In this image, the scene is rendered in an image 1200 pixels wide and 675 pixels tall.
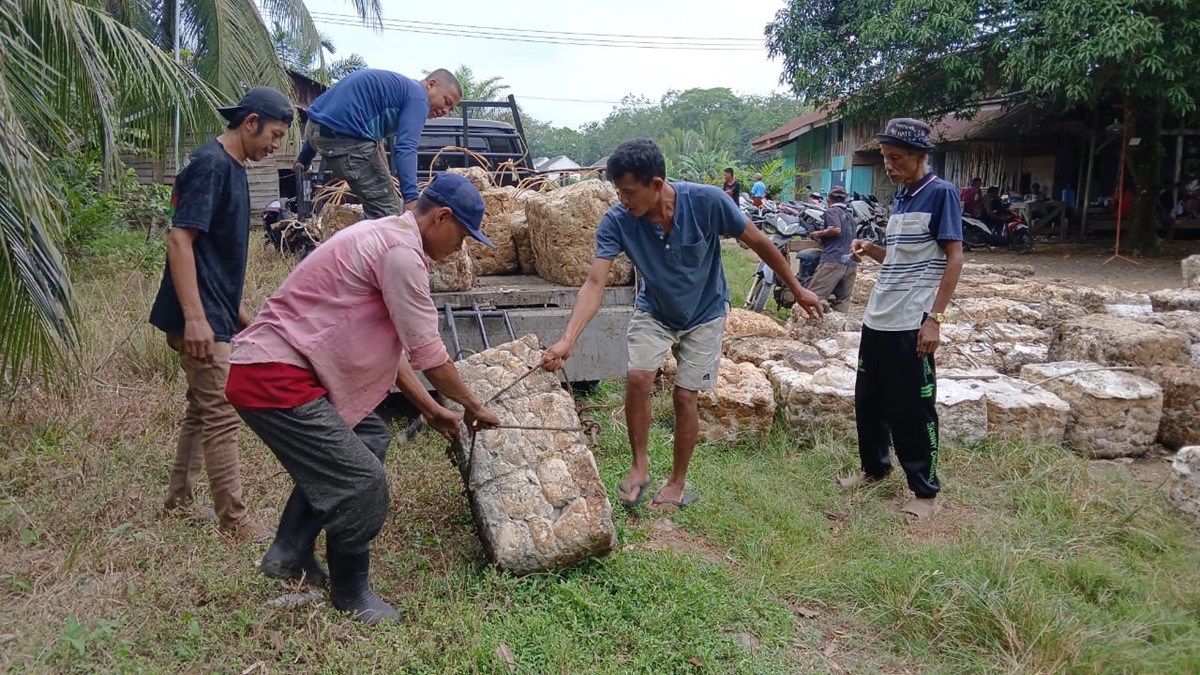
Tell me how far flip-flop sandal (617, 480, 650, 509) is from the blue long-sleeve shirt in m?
1.98

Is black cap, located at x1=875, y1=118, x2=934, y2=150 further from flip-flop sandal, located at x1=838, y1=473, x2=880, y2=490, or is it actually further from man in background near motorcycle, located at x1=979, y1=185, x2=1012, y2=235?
man in background near motorcycle, located at x1=979, y1=185, x2=1012, y2=235

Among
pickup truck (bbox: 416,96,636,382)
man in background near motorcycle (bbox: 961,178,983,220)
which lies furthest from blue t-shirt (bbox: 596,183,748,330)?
man in background near motorcycle (bbox: 961,178,983,220)

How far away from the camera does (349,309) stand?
8.75 ft

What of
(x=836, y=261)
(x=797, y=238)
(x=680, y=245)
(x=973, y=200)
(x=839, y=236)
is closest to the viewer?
(x=680, y=245)

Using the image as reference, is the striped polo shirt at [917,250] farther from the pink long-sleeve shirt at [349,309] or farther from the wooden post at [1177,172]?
the wooden post at [1177,172]

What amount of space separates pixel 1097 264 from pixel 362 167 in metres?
13.5

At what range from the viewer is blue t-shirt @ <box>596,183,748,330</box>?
3818mm

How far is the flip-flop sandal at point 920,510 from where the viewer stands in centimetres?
388

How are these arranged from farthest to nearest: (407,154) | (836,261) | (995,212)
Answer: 1. (995,212)
2. (836,261)
3. (407,154)

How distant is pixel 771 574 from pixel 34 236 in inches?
128

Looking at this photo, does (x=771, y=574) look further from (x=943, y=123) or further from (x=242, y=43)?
(x=943, y=123)

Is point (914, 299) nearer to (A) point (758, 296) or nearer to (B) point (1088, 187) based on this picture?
(A) point (758, 296)

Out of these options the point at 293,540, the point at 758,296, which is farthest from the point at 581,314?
the point at 758,296

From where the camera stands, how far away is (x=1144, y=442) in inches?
189
